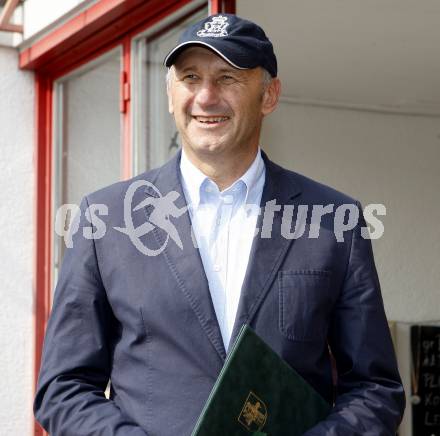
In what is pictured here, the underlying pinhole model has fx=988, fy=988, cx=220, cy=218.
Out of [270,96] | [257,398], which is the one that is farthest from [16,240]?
[257,398]

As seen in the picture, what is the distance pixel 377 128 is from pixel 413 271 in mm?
947

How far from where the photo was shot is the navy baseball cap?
1.92 meters

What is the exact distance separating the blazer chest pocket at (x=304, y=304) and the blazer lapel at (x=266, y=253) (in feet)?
0.11

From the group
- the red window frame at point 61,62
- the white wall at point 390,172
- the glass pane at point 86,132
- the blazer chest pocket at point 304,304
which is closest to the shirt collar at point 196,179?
the blazer chest pocket at point 304,304

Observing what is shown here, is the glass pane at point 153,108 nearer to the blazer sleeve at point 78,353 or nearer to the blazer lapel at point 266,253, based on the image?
the blazer lapel at point 266,253

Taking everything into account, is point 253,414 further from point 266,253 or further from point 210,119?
point 210,119

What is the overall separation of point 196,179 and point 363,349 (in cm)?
48

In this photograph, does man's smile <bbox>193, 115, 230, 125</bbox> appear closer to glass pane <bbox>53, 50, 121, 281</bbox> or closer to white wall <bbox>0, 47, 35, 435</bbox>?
glass pane <bbox>53, 50, 121, 281</bbox>

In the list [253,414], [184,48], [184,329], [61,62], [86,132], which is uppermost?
[61,62]

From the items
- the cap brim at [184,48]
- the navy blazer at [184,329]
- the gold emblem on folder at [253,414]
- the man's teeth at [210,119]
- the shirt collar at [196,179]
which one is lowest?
the gold emblem on folder at [253,414]

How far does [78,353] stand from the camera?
1896 mm

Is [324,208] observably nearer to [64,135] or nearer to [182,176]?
[182,176]

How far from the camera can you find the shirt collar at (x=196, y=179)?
2008 mm

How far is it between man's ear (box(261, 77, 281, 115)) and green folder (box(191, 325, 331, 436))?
1.78 feet
